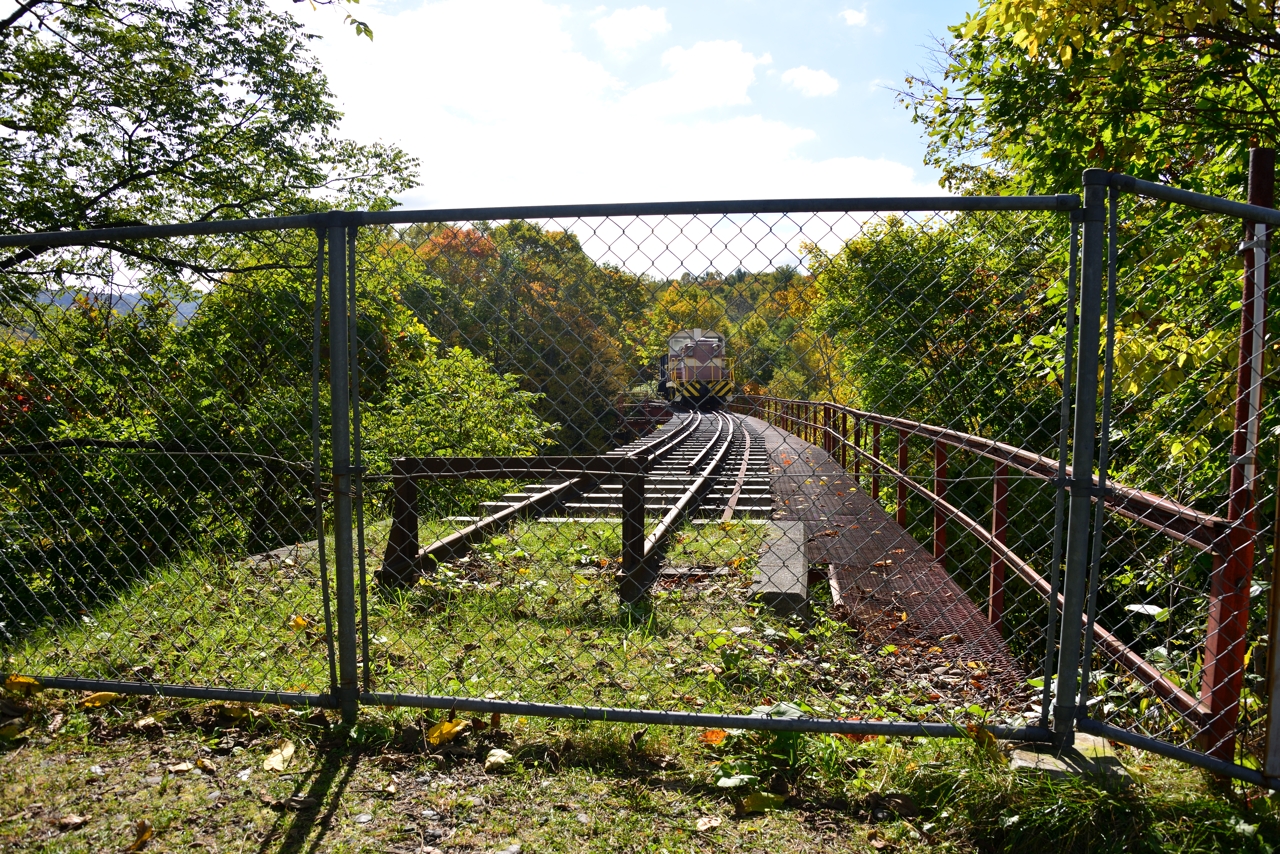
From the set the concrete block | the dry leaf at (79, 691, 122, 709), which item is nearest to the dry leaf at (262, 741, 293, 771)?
the dry leaf at (79, 691, 122, 709)

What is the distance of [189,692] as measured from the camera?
309 cm

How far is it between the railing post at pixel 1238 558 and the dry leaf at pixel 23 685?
4.30 meters

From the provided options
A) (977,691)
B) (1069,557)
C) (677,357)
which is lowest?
(977,691)

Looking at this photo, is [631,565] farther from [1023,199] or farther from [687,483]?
[687,483]

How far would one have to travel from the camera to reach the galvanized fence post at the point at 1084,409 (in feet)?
8.30

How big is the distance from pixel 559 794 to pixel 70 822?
1.45 metres

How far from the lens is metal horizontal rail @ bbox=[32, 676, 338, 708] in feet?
9.95

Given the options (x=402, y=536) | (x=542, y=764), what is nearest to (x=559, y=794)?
(x=542, y=764)

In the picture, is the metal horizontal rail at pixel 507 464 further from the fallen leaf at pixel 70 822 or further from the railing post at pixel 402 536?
the fallen leaf at pixel 70 822

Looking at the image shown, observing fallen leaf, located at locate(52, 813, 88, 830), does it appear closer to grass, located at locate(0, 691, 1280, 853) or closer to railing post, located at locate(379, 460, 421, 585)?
grass, located at locate(0, 691, 1280, 853)

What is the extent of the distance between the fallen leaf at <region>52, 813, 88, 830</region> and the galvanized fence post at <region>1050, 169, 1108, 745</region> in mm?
3071

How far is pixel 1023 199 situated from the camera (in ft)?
8.73

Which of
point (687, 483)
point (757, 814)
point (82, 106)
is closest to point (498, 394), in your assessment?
point (687, 483)

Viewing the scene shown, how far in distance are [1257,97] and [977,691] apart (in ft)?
21.0
